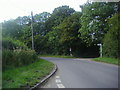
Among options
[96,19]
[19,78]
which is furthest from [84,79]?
[96,19]

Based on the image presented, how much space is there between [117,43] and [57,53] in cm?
3270

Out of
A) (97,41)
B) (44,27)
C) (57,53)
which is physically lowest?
(57,53)

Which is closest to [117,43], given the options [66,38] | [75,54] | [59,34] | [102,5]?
[102,5]

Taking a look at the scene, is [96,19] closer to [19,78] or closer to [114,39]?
[114,39]

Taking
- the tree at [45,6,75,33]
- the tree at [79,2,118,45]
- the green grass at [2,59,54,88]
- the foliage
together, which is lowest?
the green grass at [2,59,54,88]

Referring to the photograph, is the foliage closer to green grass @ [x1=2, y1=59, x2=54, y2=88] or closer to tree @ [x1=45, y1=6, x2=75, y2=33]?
green grass @ [x1=2, y1=59, x2=54, y2=88]

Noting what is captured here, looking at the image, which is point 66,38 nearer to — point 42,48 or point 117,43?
point 42,48

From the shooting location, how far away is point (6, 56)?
37.4 ft

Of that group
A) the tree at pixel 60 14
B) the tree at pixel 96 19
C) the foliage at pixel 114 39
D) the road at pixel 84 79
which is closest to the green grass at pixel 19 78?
the road at pixel 84 79

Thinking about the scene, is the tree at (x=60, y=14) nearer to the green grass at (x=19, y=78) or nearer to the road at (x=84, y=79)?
the road at (x=84, y=79)

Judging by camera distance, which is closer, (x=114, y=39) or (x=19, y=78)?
(x=19, y=78)

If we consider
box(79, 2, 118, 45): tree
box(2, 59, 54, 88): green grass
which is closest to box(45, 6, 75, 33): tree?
box(79, 2, 118, 45): tree

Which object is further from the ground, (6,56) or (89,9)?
(89,9)

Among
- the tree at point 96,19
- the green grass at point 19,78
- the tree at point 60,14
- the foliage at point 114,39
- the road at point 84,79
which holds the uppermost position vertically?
the tree at point 60,14
